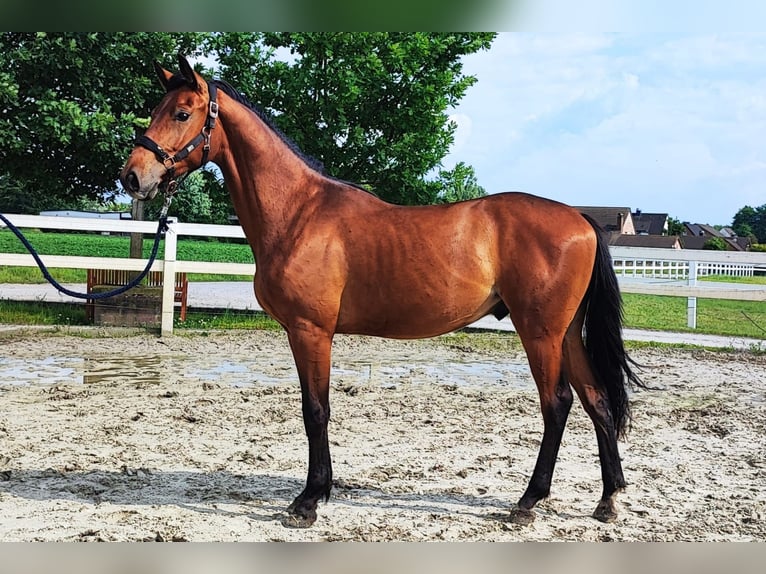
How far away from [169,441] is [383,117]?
7.74 metres

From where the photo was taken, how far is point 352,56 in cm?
1100

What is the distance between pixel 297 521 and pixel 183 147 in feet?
6.02

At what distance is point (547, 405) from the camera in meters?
3.39

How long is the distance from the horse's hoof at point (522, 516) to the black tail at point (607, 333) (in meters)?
0.66

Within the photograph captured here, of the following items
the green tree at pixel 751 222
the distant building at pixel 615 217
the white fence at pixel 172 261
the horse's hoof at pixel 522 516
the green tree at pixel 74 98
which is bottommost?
the horse's hoof at pixel 522 516

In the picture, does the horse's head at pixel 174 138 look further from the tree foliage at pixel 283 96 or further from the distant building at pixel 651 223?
the distant building at pixel 651 223

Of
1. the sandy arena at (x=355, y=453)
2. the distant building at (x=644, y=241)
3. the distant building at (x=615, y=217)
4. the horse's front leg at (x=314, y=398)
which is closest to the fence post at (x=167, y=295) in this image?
the sandy arena at (x=355, y=453)

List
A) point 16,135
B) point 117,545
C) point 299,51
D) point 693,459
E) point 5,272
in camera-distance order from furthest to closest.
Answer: point 5,272
point 299,51
point 16,135
point 693,459
point 117,545

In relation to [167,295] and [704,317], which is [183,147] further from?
[704,317]

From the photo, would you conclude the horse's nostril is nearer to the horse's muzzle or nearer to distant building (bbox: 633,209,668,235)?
the horse's muzzle

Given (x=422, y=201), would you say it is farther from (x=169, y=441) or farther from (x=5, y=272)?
(x=5, y=272)

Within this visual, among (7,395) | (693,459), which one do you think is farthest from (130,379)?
(693,459)

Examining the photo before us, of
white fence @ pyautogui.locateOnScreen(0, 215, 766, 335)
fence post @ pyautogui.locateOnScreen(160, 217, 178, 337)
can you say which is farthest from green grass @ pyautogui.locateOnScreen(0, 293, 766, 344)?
white fence @ pyautogui.locateOnScreen(0, 215, 766, 335)

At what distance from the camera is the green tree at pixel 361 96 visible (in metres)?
11.0
